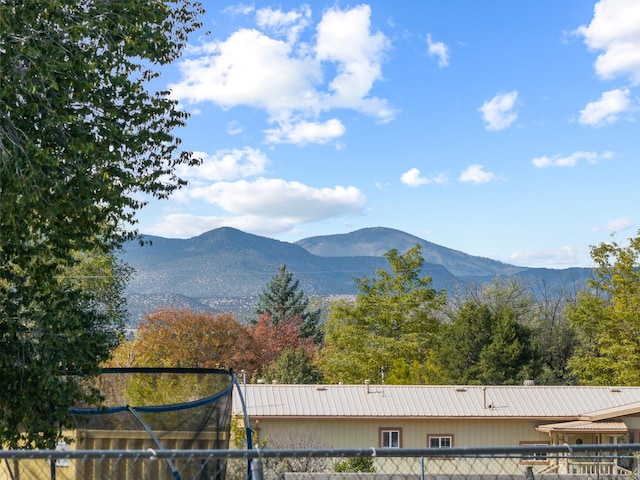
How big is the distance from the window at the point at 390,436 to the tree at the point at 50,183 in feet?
48.4

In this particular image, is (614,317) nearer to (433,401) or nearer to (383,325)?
(383,325)

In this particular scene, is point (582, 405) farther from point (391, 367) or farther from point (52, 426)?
point (52, 426)

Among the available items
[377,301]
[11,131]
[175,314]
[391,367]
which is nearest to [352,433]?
[391,367]

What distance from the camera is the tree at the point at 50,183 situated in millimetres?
7820

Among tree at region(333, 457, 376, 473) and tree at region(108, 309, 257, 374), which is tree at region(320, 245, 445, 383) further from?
tree at region(333, 457, 376, 473)

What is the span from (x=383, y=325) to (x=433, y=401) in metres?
12.5

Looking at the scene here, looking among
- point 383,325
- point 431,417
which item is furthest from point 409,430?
point 383,325

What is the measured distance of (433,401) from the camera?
22766 mm

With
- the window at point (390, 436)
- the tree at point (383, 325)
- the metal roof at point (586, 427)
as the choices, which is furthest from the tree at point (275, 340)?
the metal roof at point (586, 427)

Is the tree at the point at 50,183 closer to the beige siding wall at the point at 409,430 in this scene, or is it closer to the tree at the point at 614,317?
the beige siding wall at the point at 409,430

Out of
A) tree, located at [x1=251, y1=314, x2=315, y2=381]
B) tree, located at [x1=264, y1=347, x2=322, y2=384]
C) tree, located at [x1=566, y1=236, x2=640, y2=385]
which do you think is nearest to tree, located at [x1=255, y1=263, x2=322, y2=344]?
tree, located at [x1=251, y1=314, x2=315, y2=381]

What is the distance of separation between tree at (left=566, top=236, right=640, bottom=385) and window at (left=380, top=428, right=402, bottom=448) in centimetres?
1127

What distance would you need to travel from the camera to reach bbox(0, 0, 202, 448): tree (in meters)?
7.82

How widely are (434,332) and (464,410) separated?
43.9ft
